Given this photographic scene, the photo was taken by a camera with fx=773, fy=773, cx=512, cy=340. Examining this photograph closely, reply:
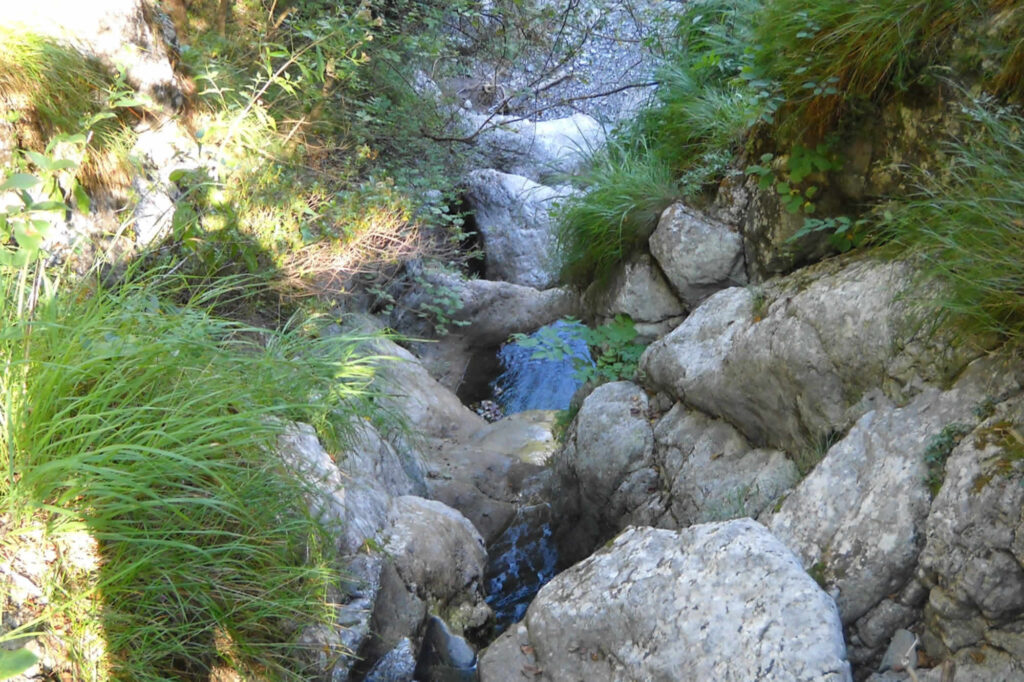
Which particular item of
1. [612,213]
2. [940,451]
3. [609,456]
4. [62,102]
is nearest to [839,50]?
[940,451]

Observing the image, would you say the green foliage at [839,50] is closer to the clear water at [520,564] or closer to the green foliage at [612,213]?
the green foliage at [612,213]

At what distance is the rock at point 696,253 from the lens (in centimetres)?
462

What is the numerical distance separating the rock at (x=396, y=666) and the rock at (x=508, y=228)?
6141 millimetres

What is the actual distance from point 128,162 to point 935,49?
3910mm

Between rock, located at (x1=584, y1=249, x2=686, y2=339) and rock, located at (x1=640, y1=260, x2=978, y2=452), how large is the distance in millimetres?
717

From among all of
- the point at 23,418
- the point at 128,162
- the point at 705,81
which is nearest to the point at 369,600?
the point at 23,418

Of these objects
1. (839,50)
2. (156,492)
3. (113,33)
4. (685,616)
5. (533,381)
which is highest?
(113,33)

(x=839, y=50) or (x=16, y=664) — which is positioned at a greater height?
(x=839, y=50)

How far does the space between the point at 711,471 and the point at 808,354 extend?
811 millimetres

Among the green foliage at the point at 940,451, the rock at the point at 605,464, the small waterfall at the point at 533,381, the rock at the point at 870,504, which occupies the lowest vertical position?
the small waterfall at the point at 533,381

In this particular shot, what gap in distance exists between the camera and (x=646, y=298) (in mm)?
5098

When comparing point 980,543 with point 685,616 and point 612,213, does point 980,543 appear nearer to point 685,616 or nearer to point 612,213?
point 685,616

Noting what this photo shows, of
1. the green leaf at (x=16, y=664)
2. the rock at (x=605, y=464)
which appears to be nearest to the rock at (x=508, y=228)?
the rock at (x=605, y=464)

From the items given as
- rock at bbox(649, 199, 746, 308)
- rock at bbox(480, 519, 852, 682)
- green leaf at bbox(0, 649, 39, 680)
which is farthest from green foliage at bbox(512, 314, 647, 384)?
green leaf at bbox(0, 649, 39, 680)
